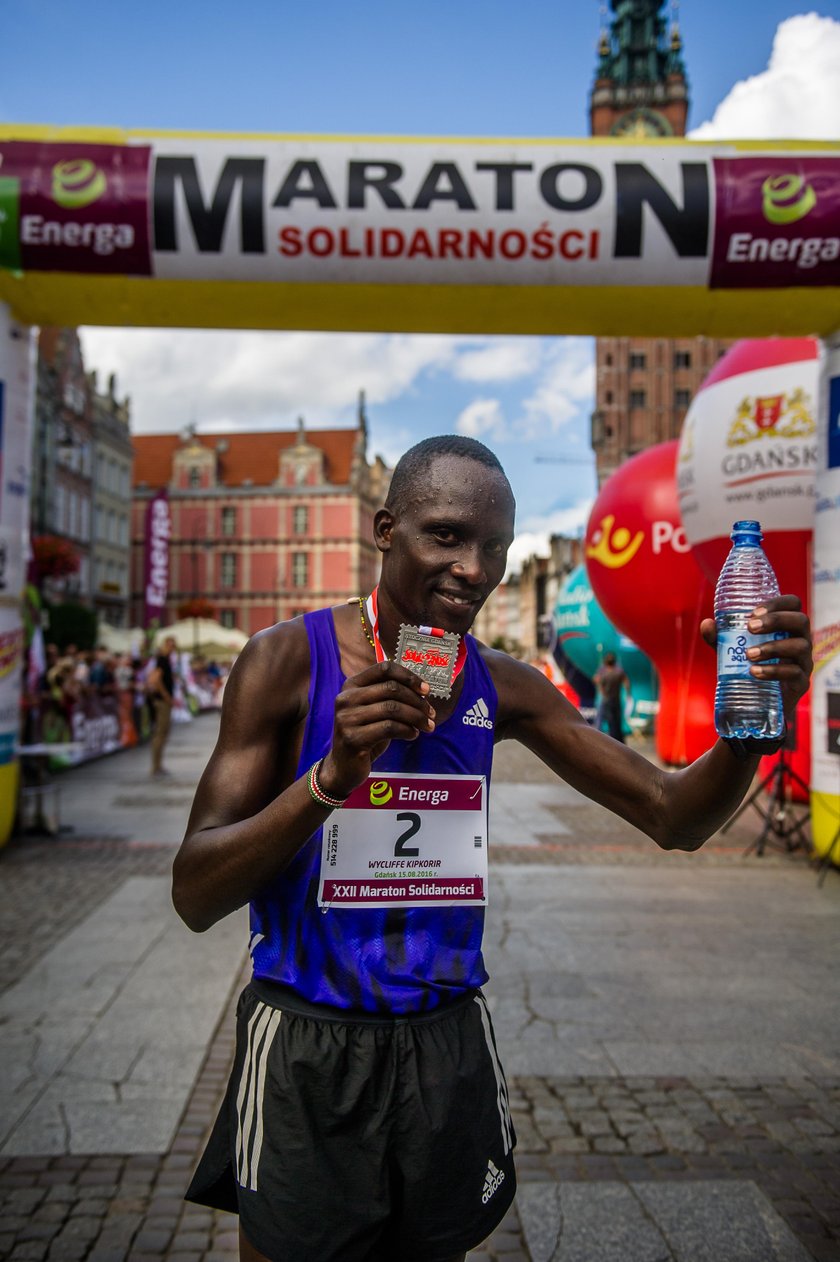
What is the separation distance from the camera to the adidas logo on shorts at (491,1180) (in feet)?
5.81

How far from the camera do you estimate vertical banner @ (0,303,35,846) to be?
7.18 m

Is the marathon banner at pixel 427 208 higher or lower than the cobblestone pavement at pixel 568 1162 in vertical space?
higher

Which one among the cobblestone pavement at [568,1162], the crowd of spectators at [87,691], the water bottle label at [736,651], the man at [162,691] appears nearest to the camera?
the water bottle label at [736,651]

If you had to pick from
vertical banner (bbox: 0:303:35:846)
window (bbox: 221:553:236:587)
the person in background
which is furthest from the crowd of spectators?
window (bbox: 221:553:236:587)

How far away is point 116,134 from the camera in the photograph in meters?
6.27

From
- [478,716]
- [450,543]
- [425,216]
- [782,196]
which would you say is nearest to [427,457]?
[450,543]

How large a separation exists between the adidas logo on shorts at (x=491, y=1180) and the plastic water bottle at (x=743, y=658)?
0.90 m

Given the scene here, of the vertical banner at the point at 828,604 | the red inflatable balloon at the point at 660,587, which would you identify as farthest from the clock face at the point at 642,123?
the vertical banner at the point at 828,604

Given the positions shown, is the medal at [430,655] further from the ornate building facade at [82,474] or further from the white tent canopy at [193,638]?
the ornate building facade at [82,474]

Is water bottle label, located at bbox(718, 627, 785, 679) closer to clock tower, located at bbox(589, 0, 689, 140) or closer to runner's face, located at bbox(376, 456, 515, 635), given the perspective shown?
runner's face, located at bbox(376, 456, 515, 635)

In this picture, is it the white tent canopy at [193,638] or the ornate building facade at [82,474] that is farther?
the ornate building facade at [82,474]

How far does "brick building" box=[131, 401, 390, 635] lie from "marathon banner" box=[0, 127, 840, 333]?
57.9 m

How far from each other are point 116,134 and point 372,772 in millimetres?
5947

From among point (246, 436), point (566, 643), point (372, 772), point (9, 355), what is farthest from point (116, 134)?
point (246, 436)
